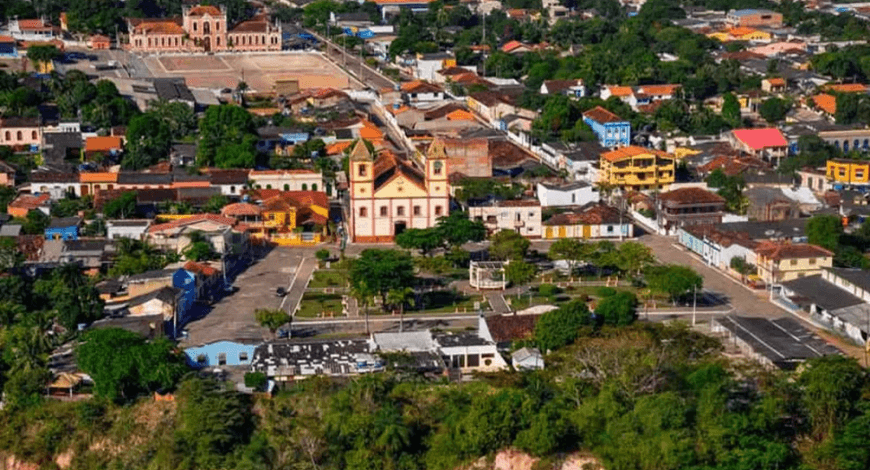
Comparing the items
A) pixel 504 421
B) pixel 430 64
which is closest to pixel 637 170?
pixel 504 421

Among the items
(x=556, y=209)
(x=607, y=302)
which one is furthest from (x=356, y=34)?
(x=607, y=302)

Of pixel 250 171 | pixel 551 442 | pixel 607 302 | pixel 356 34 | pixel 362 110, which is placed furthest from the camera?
pixel 356 34

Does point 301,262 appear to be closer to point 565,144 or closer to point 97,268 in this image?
point 97,268

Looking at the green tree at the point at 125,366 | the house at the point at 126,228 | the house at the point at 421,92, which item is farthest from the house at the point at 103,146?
the green tree at the point at 125,366

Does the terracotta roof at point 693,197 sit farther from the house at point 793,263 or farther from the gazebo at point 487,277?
the gazebo at point 487,277

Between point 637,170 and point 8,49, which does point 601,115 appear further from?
point 8,49

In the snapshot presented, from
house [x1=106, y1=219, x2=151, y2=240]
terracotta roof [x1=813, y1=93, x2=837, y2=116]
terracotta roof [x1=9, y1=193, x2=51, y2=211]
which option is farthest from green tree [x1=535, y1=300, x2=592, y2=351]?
terracotta roof [x1=813, y1=93, x2=837, y2=116]
